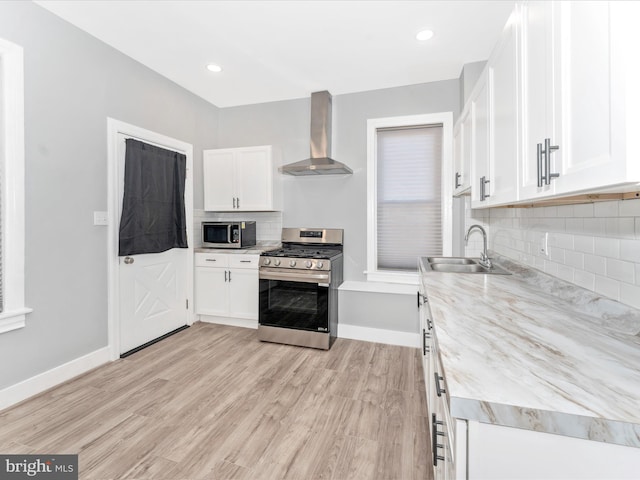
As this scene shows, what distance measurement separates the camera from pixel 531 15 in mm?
1192

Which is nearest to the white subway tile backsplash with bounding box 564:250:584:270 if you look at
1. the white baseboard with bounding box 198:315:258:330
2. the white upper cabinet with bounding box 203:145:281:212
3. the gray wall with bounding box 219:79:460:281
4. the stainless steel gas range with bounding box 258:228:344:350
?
the stainless steel gas range with bounding box 258:228:344:350

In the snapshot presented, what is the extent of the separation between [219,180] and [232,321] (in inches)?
70.1

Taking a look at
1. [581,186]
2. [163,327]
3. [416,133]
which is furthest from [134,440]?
[416,133]

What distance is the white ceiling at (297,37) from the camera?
2234 mm

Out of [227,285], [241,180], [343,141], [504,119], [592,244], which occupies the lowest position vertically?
[227,285]

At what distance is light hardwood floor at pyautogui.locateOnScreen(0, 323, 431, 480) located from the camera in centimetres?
163

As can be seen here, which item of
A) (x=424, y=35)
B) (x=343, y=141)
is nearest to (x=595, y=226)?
(x=424, y=35)

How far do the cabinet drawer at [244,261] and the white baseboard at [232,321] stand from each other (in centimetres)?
65

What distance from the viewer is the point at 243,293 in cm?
363

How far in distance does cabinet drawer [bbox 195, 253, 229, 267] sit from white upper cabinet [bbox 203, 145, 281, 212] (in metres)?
0.60

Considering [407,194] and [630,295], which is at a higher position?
[407,194]

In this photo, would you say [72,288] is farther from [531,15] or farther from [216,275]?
[531,15]

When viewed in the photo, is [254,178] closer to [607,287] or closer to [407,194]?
[407,194]

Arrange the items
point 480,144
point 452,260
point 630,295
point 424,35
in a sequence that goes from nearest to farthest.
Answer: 1. point 630,295
2. point 480,144
3. point 424,35
4. point 452,260
